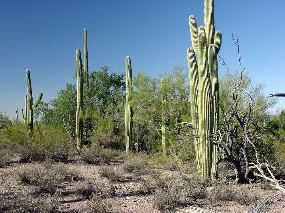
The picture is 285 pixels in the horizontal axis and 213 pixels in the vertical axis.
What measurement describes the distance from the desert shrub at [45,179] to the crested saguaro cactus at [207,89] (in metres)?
3.49

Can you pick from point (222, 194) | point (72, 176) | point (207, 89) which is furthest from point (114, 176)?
point (222, 194)

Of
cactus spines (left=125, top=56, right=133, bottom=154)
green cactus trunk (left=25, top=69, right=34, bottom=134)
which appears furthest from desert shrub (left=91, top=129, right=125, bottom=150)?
green cactus trunk (left=25, top=69, right=34, bottom=134)

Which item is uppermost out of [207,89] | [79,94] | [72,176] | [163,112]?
[79,94]

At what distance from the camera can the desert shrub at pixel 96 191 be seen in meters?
9.39

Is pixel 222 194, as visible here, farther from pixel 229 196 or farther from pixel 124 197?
pixel 124 197

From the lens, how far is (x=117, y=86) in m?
28.0

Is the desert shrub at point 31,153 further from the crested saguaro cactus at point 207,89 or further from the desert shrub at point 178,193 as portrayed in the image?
the crested saguaro cactus at point 207,89

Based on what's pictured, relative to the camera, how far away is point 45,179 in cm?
1034

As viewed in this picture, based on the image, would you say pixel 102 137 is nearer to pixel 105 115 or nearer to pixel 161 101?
pixel 105 115

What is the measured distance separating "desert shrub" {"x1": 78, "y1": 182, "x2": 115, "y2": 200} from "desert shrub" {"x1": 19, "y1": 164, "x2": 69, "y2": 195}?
0.63m

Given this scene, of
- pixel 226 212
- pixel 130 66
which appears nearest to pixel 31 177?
A: pixel 226 212

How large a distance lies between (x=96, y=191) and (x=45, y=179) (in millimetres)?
1426

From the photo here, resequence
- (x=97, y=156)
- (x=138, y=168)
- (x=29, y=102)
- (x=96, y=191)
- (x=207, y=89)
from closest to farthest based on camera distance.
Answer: (x=96, y=191) → (x=207, y=89) → (x=138, y=168) → (x=97, y=156) → (x=29, y=102)

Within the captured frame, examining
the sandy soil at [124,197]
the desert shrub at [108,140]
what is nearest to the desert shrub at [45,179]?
the sandy soil at [124,197]
